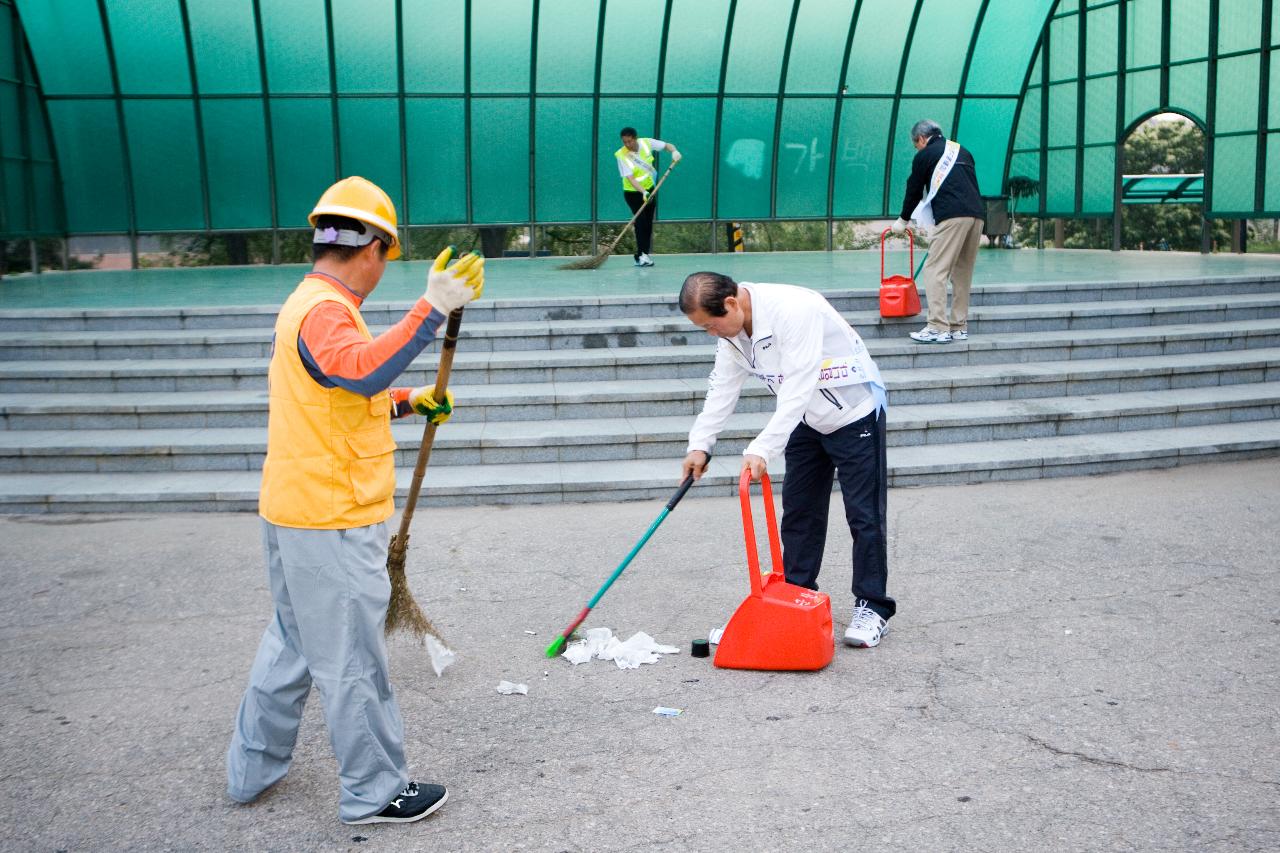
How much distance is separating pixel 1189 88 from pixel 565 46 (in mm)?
9274

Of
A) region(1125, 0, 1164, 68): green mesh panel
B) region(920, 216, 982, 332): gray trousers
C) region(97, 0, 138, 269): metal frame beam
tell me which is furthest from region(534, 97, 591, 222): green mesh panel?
region(920, 216, 982, 332): gray trousers

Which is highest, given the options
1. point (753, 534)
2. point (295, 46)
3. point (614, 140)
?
point (295, 46)

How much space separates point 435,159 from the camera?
679 inches

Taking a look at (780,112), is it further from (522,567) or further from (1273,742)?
(1273,742)

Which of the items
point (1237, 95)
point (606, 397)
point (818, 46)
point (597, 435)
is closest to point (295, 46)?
point (818, 46)

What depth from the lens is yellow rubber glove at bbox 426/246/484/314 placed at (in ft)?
10.1

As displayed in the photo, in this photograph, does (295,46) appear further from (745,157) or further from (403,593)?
(403,593)

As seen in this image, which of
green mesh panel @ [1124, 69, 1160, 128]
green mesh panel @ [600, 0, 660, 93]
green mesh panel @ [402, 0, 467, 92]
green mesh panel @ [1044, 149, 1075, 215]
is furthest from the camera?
green mesh panel @ [1044, 149, 1075, 215]

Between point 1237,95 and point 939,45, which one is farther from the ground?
point 939,45

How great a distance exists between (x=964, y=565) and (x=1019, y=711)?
1767mm

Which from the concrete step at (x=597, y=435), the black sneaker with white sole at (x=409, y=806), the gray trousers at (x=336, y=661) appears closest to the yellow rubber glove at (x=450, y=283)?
the gray trousers at (x=336, y=661)

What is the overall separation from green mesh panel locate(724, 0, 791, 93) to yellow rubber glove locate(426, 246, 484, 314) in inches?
607

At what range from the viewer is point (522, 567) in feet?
19.3

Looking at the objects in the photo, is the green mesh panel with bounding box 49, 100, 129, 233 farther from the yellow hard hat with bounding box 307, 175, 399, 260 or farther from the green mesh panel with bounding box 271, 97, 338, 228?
the yellow hard hat with bounding box 307, 175, 399, 260
